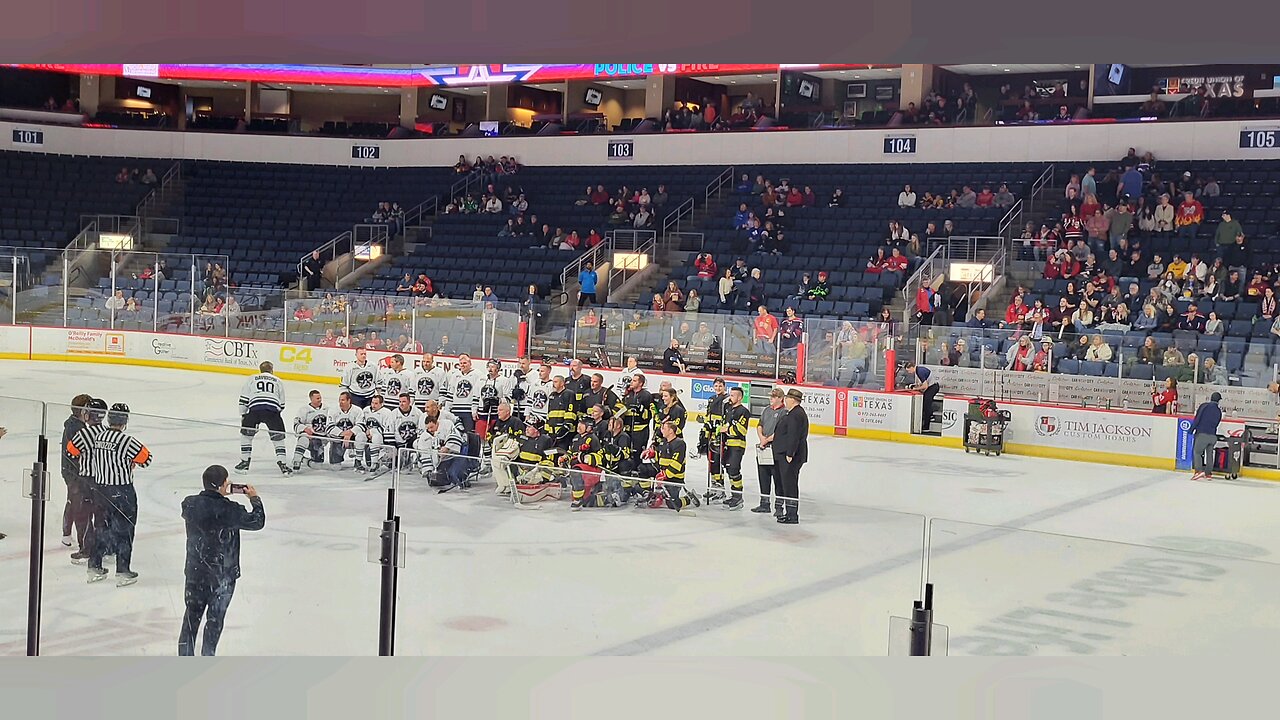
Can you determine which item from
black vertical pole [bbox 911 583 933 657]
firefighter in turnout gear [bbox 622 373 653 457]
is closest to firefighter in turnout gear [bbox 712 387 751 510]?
firefighter in turnout gear [bbox 622 373 653 457]

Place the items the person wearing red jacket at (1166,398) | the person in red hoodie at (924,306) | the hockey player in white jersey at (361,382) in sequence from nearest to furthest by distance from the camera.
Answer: the hockey player in white jersey at (361,382)
the person wearing red jacket at (1166,398)
the person in red hoodie at (924,306)

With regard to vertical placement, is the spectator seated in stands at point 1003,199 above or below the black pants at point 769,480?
above

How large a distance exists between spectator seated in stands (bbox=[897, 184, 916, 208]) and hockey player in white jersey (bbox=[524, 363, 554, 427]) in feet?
44.0

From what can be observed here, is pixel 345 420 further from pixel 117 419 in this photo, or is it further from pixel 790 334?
pixel 790 334

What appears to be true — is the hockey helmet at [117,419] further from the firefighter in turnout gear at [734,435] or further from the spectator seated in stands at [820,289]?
the spectator seated in stands at [820,289]

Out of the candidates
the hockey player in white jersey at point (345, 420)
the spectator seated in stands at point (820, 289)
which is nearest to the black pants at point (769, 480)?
the hockey player in white jersey at point (345, 420)

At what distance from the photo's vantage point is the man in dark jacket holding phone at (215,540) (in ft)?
19.5

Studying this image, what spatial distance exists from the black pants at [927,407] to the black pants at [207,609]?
47.4 feet

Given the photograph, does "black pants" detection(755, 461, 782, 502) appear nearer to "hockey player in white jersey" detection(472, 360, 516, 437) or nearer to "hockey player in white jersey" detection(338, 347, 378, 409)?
"hockey player in white jersey" detection(472, 360, 516, 437)

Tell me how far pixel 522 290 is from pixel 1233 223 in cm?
1330

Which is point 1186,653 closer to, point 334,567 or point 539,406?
point 334,567

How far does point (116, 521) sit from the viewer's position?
641cm

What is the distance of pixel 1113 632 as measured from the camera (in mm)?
4520
